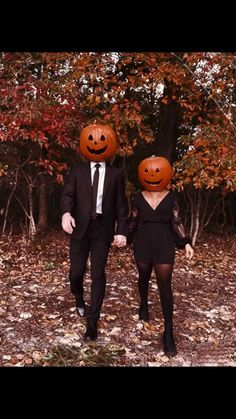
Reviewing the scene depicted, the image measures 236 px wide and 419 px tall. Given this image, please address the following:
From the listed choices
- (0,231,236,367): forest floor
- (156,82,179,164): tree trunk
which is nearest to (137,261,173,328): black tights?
(0,231,236,367): forest floor

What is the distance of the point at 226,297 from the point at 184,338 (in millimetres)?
1470

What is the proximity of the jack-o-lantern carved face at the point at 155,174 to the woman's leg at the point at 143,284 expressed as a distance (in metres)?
0.73

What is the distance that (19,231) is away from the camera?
307 inches

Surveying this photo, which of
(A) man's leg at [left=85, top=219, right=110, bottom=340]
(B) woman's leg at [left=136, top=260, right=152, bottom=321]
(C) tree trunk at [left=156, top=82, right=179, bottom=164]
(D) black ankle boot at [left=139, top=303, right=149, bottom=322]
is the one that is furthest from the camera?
(C) tree trunk at [left=156, top=82, right=179, bottom=164]

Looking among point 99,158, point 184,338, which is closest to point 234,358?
point 184,338

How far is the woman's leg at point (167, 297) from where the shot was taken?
380 cm

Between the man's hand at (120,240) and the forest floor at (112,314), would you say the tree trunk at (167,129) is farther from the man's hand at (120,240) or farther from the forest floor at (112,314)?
the man's hand at (120,240)

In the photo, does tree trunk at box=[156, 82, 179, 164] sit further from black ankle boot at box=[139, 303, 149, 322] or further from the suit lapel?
the suit lapel

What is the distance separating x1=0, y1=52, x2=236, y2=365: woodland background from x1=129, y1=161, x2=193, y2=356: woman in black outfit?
0.43m

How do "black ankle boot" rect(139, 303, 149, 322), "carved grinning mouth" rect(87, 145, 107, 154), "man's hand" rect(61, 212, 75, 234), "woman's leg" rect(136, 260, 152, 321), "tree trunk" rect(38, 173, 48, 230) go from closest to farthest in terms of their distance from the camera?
"man's hand" rect(61, 212, 75, 234) → "carved grinning mouth" rect(87, 145, 107, 154) → "woman's leg" rect(136, 260, 152, 321) → "black ankle boot" rect(139, 303, 149, 322) → "tree trunk" rect(38, 173, 48, 230)

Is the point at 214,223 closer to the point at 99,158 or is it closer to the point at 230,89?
the point at 230,89

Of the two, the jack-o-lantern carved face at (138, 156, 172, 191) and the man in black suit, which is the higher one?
the jack-o-lantern carved face at (138, 156, 172, 191)

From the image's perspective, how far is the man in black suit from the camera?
3.88 metres

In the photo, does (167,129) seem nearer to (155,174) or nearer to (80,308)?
(155,174)
